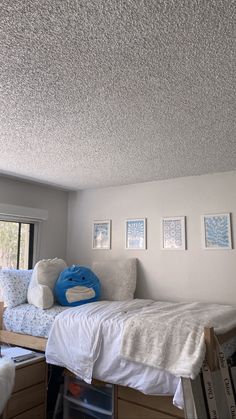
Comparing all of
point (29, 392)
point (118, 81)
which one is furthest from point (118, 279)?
point (118, 81)

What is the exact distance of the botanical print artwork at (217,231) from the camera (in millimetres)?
3166

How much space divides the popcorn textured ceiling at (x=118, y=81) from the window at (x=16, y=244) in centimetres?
115

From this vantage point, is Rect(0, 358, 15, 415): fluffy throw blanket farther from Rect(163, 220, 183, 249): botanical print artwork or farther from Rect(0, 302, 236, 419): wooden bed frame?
Rect(163, 220, 183, 249): botanical print artwork

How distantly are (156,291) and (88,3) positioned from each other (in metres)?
3.00

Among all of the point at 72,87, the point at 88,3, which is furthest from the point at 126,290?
the point at 88,3

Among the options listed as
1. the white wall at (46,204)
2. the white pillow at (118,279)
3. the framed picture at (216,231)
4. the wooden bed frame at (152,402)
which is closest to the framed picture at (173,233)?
the framed picture at (216,231)

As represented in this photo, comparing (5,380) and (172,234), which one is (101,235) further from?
(5,380)

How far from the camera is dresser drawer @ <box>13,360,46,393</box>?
2485 millimetres

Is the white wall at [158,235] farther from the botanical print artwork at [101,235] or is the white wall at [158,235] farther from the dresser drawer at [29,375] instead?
the dresser drawer at [29,375]

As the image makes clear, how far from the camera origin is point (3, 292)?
3230mm

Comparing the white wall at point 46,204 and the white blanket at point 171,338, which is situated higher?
the white wall at point 46,204

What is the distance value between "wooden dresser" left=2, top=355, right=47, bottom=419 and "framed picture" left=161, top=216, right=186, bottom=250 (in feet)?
5.64

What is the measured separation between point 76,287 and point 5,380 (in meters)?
1.29

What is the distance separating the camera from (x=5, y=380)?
2018mm
